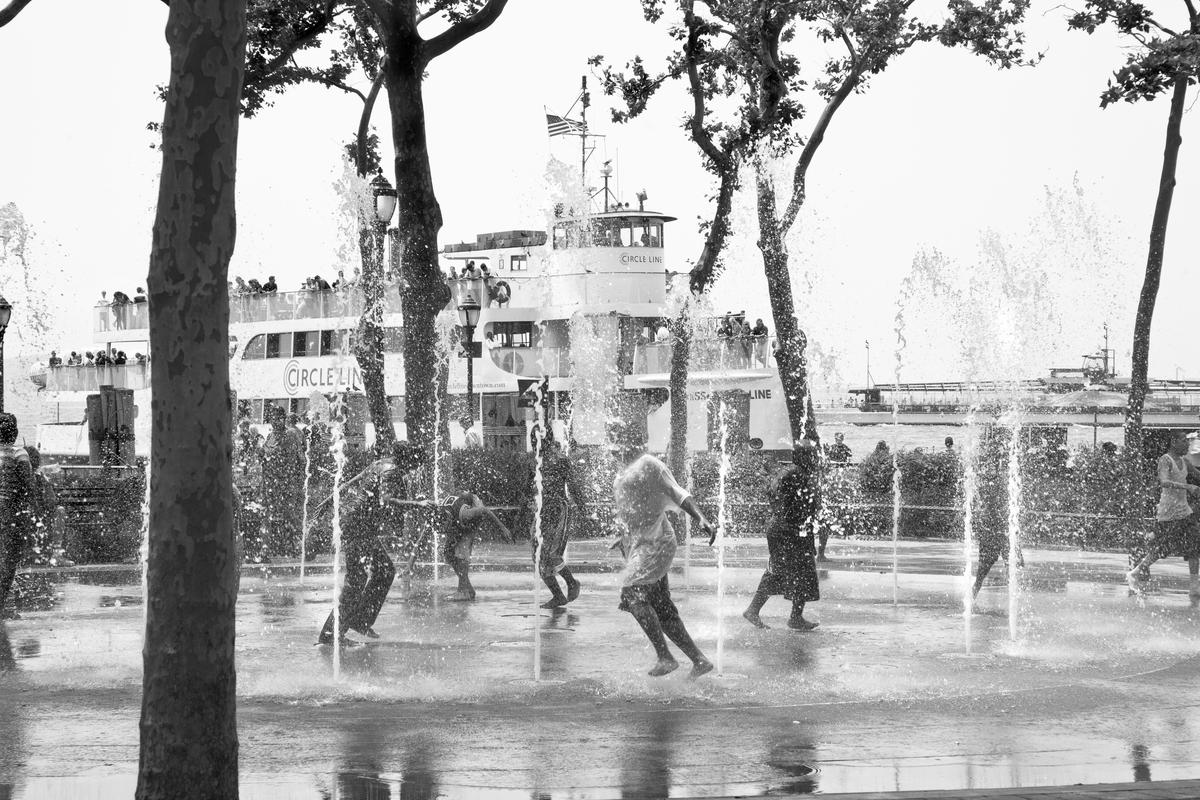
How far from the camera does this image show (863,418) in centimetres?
10619

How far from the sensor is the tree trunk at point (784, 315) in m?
22.4

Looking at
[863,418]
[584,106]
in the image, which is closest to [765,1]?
[584,106]

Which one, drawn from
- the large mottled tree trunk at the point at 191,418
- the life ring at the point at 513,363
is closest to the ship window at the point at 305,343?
the life ring at the point at 513,363

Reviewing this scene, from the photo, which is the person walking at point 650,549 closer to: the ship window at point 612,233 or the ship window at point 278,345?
the ship window at point 612,233

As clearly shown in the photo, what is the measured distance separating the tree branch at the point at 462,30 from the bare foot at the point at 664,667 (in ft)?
27.5

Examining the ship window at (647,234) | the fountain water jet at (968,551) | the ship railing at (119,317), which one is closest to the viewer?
the fountain water jet at (968,551)

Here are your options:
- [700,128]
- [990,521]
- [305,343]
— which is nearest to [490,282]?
[305,343]

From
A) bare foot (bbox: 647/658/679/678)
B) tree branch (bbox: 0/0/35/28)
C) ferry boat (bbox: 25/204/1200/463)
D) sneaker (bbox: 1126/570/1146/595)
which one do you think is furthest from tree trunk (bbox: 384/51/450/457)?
ferry boat (bbox: 25/204/1200/463)

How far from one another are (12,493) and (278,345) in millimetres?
32225

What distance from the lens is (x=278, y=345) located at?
4506 centimetres

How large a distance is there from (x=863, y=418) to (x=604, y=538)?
81.6m

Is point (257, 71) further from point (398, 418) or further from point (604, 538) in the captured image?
point (398, 418)

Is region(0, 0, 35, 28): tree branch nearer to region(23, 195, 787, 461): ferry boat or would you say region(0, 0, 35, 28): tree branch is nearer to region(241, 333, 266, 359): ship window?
region(23, 195, 787, 461): ferry boat

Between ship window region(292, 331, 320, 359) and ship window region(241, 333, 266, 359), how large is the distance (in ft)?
4.15
